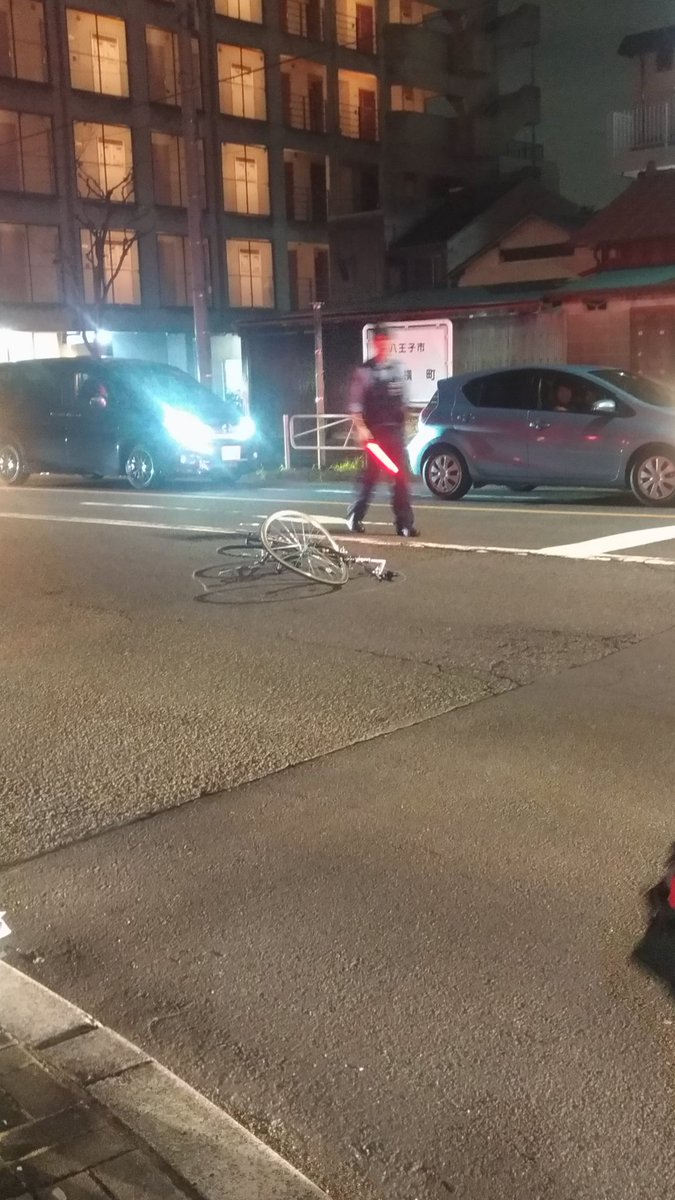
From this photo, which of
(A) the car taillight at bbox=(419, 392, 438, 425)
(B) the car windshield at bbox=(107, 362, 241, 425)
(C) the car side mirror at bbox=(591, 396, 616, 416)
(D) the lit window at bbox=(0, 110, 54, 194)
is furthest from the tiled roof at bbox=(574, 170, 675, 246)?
(D) the lit window at bbox=(0, 110, 54, 194)

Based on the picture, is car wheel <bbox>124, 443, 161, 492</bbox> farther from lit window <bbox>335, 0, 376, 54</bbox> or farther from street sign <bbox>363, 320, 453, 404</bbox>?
lit window <bbox>335, 0, 376, 54</bbox>

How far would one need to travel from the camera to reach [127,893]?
4406 millimetres

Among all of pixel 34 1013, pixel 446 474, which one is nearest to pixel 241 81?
pixel 446 474

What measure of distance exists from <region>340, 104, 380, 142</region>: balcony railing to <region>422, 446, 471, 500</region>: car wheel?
4034 centimetres

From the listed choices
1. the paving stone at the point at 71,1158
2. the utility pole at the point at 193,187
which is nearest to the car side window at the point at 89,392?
the utility pole at the point at 193,187

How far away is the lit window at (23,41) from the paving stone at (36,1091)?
44.6 meters

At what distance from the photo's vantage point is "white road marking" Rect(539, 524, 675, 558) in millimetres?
10656

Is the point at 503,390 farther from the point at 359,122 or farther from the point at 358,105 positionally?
the point at 358,105

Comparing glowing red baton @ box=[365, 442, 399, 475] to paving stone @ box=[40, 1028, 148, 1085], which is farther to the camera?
glowing red baton @ box=[365, 442, 399, 475]

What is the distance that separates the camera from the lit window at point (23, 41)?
4191 centimetres

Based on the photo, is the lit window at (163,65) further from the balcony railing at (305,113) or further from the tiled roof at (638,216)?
the tiled roof at (638,216)

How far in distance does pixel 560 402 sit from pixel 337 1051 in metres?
12.9

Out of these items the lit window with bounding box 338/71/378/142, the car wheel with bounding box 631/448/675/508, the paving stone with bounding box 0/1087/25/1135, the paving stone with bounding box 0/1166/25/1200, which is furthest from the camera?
the lit window with bounding box 338/71/378/142

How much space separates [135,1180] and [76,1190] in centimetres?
13
